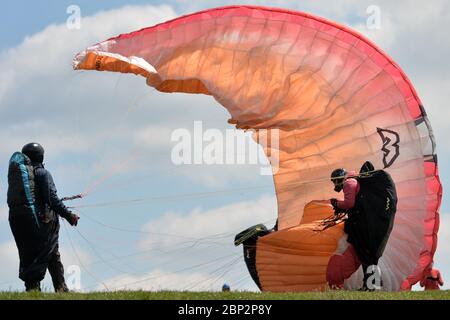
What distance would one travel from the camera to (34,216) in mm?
14289

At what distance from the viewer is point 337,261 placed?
1538cm

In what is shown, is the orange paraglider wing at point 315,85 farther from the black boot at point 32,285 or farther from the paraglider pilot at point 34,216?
the black boot at point 32,285

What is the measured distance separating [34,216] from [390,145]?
17.5ft

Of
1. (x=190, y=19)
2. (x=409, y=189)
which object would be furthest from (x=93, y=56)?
(x=409, y=189)

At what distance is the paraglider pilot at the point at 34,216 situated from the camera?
14281mm

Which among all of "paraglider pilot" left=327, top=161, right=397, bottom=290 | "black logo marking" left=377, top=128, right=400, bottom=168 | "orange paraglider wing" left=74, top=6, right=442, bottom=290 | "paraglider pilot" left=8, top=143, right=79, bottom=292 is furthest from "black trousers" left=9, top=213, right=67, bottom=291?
"black logo marking" left=377, top=128, right=400, bottom=168

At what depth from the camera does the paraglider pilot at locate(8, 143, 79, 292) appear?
46.9 ft

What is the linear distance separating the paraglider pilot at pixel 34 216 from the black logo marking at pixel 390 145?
15.6 feet

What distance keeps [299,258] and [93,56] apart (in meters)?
4.14

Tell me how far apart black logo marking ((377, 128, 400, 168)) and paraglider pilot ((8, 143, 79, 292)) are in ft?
15.6

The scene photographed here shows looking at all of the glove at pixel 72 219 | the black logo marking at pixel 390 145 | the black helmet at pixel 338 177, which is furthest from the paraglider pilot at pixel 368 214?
the glove at pixel 72 219

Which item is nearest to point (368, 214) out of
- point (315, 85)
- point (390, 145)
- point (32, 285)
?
point (390, 145)
